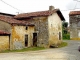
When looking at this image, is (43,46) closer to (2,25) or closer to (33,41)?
(33,41)

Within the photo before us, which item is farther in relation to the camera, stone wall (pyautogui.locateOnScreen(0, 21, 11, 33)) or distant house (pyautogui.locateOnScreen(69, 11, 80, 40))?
distant house (pyautogui.locateOnScreen(69, 11, 80, 40))

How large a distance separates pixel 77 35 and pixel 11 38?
24251mm

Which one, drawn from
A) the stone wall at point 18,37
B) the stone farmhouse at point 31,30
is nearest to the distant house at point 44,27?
the stone farmhouse at point 31,30

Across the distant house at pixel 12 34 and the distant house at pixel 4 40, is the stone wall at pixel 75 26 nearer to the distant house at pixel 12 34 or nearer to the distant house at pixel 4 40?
the distant house at pixel 12 34

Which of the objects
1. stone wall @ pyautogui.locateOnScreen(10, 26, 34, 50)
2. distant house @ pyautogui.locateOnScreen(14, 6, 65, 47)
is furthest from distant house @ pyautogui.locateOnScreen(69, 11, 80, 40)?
stone wall @ pyautogui.locateOnScreen(10, 26, 34, 50)

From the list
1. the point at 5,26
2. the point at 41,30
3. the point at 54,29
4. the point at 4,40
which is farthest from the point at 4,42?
the point at 54,29

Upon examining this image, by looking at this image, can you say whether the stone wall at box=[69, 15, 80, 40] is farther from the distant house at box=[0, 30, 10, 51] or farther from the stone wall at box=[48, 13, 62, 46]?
the distant house at box=[0, 30, 10, 51]

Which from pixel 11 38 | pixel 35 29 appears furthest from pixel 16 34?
pixel 35 29

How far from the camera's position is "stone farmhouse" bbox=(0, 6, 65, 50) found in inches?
920

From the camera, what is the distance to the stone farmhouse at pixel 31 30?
2338cm

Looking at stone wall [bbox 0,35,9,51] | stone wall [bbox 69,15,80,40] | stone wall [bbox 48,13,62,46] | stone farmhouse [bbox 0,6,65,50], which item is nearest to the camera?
stone wall [bbox 0,35,9,51]

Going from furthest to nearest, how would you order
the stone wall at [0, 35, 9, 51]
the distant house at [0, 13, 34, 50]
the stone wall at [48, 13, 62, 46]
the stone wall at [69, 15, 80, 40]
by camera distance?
the stone wall at [69, 15, 80, 40] → the stone wall at [48, 13, 62, 46] → the distant house at [0, 13, 34, 50] → the stone wall at [0, 35, 9, 51]

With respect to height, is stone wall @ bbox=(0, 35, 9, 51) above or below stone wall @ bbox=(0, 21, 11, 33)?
below

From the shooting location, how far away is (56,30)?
99.0 ft
